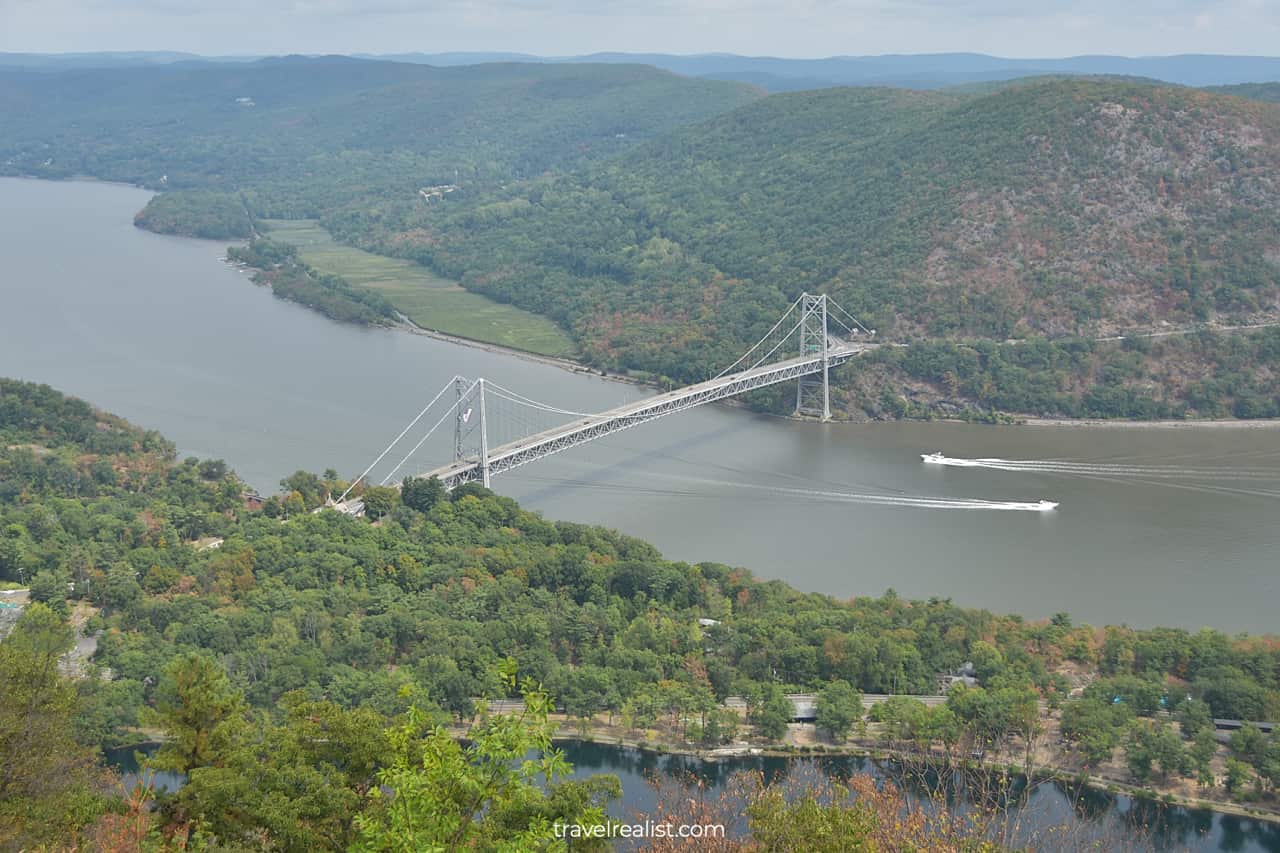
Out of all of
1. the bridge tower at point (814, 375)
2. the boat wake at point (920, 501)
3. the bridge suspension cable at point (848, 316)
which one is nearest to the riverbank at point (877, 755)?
the boat wake at point (920, 501)

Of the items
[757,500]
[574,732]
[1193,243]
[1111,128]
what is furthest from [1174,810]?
[1111,128]

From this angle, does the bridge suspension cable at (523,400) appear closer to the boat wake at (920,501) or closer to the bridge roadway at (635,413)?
the bridge roadway at (635,413)

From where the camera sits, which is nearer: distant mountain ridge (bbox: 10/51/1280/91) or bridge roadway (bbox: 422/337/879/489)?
bridge roadway (bbox: 422/337/879/489)

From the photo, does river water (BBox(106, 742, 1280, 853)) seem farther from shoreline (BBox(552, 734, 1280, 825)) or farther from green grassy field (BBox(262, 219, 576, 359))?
green grassy field (BBox(262, 219, 576, 359))

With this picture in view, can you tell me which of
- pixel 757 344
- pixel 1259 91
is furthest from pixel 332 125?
pixel 757 344

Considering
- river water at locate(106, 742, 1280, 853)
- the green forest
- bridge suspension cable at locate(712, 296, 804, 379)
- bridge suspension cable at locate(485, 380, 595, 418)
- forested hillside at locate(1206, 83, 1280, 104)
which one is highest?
forested hillside at locate(1206, 83, 1280, 104)

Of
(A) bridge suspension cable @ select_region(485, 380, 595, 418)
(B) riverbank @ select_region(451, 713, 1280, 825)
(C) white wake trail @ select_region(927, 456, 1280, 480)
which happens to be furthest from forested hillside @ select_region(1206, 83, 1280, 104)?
(B) riverbank @ select_region(451, 713, 1280, 825)
